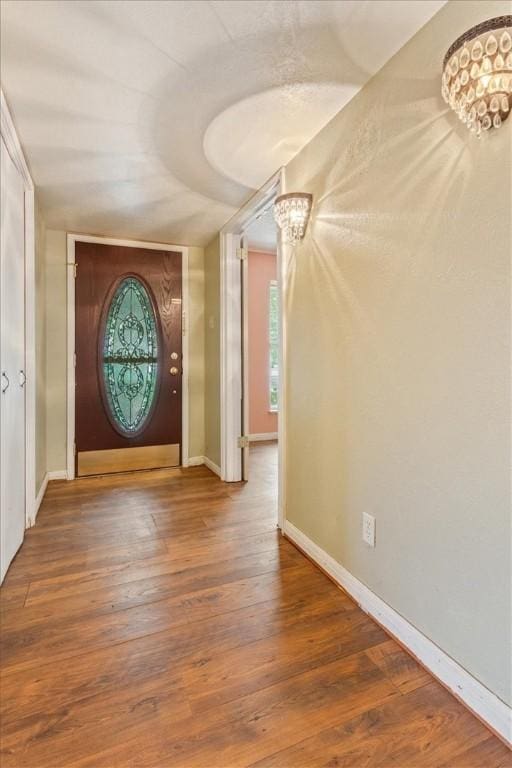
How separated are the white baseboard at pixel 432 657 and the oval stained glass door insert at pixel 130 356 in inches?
92.5

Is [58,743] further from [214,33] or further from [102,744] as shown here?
[214,33]


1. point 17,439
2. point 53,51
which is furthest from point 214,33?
point 17,439

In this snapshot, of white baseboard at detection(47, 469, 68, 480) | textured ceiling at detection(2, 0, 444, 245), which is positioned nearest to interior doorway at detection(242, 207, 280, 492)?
white baseboard at detection(47, 469, 68, 480)

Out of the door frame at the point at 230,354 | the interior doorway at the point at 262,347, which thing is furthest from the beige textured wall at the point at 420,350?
the interior doorway at the point at 262,347

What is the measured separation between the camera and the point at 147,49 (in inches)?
54.4

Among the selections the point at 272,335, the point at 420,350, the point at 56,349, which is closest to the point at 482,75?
the point at 420,350

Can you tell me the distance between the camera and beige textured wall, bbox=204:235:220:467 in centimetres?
346

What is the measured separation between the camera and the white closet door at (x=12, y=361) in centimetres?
178

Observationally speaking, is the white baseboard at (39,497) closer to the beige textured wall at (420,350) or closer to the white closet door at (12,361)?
the white closet door at (12,361)

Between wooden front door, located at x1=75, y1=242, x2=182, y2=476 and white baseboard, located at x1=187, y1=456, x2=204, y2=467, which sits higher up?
wooden front door, located at x1=75, y1=242, x2=182, y2=476

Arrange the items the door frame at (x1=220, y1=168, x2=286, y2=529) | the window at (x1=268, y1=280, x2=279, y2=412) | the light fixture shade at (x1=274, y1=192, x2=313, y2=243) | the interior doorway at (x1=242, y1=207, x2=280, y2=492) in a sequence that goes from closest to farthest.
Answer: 1. the light fixture shade at (x1=274, y1=192, x2=313, y2=243)
2. the door frame at (x1=220, y1=168, x2=286, y2=529)
3. the interior doorway at (x1=242, y1=207, x2=280, y2=492)
4. the window at (x1=268, y1=280, x2=279, y2=412)

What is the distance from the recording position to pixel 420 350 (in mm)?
1333

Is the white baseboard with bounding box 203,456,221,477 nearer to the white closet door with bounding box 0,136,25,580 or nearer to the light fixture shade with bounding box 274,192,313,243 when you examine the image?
the white closet door with bounding box 0,136,25,580

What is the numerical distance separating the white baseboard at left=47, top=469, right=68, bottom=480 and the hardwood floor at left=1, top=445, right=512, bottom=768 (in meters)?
1.22
